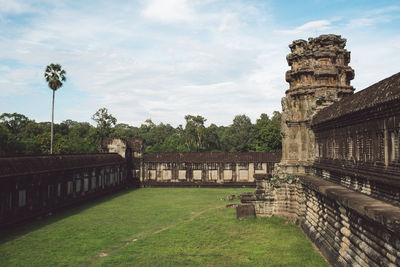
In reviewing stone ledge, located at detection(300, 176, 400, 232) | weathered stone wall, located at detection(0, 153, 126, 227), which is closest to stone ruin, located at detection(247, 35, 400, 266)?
stone ledge, located at detection(300, 176, 400, 232)

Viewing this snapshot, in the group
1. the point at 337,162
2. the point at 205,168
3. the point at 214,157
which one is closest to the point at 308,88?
the point at 337,162

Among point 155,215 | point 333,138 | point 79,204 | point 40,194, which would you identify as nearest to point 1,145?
point 79,204

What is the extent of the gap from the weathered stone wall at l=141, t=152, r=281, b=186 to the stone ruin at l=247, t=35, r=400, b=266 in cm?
1473

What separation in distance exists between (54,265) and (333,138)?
11.4 meters

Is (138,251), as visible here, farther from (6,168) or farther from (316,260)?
(6,168)

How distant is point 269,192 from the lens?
56.8ft

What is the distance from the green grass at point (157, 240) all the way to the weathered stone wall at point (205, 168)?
1407cm

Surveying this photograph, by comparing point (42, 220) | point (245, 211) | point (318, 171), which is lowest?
point (42, 220)

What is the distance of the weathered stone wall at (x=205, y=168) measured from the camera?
34.0 m

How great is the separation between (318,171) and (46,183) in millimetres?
16082

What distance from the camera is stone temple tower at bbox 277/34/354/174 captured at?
1630 centimetres

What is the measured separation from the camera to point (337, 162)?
11.6m

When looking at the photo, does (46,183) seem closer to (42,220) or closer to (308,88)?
(42,220)

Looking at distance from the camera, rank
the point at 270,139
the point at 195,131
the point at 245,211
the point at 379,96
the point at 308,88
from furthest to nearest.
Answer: the point at 195,131, the point at 270,139, the point at 245,211, the point at 308,88, the point at 379,96
